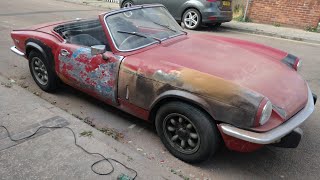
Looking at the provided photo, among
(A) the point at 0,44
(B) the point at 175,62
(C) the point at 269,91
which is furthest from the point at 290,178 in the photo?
(A) the point at 0,44

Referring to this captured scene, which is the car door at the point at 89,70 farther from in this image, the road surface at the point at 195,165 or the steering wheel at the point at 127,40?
the road surface at the point at 195,165

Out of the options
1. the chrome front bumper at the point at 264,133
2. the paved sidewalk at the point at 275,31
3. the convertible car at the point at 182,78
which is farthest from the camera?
the paved sidewalk at the point at 275,31

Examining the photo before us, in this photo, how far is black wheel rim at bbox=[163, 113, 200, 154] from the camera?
10.1 feet

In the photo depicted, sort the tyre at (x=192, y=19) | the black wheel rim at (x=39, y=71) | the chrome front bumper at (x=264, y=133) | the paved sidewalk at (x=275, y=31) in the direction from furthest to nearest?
1. the tyre at (x=192, y=19)
2. the paved sidewalk at (x=275, y=31)
3. the black wheel rim at (x=39, y=71)
4. the chrome front bumper at (x=264, y=133)

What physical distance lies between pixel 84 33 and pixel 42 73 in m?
1.02

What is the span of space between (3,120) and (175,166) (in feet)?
7.07

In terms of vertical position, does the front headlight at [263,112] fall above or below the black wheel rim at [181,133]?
above

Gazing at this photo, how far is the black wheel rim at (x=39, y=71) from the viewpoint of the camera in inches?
185

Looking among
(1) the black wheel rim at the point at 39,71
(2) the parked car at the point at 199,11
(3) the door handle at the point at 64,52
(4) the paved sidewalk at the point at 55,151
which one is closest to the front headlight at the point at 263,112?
(4) the paved sidewalk at the point at 55,151

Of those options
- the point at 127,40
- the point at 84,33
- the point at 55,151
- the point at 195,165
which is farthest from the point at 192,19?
the point at 55,151

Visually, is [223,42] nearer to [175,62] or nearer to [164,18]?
[164,18]

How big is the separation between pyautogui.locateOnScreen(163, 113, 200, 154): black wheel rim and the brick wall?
378 inches

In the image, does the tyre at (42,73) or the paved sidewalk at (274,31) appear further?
the paved sidewalk at (274,31)

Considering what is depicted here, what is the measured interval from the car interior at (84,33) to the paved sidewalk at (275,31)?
7416mm
